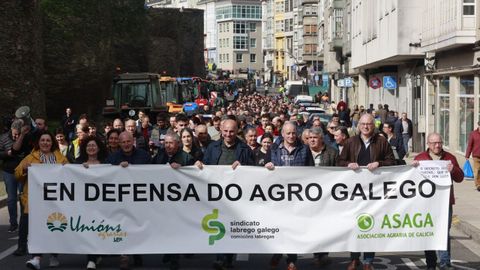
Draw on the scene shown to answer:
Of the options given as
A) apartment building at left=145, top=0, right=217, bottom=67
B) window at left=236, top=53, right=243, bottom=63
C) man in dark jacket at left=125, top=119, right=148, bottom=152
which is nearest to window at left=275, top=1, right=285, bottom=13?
apartment building at left=145, top=0, right=217, bottom=67

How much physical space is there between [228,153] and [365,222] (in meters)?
1.76

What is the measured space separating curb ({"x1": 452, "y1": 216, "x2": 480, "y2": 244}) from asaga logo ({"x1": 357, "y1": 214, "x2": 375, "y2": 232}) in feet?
11.4

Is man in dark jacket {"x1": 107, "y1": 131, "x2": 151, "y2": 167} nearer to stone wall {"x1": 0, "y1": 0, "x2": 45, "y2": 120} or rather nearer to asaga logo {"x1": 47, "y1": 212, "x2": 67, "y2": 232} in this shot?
asaga logo {"x1": 47, "y1": 212, "x2": 67, "y2": 232}

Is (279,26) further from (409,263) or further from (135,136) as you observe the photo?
(409,263)

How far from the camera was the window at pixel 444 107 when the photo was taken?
97.5 ft

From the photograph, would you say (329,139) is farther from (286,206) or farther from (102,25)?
(102,25)

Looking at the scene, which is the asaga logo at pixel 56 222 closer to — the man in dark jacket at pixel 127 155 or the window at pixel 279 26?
the man in dark jacket at pixel 127 155

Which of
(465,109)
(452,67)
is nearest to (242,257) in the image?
(465,109)

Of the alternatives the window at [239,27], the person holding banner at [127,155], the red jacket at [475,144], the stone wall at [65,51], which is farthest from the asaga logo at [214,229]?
the window at [239,27]

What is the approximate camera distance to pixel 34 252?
34.1ft

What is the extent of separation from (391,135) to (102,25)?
98.9ft

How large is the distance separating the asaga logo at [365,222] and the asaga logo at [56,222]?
3270 mm

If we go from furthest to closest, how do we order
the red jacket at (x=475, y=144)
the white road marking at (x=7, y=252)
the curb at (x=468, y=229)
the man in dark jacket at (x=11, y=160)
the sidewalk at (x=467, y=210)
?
the red jacket at (x=475, y=144) < the sidewalk at (x=467, y=210) < the curb at (x=468, y=229) < the man in dark jacket at (x=11, y=160) < the white road marking at (x=7, y=252)

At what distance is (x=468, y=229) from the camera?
556 inches
